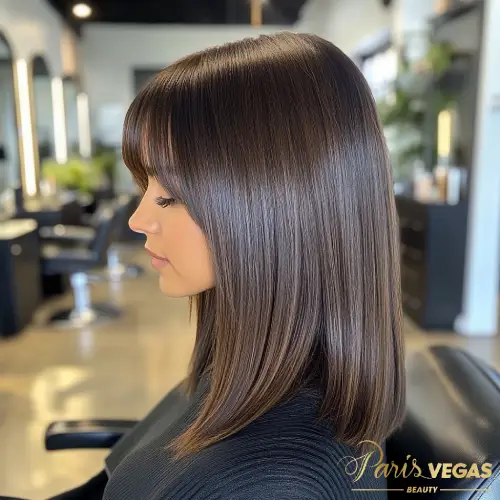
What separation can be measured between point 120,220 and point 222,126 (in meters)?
3.64

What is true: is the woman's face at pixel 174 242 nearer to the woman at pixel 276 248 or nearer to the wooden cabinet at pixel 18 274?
the woman at pixel 276 248

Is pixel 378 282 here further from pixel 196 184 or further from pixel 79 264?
pixel 79 264

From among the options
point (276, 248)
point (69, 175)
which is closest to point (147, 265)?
point (69, 175)

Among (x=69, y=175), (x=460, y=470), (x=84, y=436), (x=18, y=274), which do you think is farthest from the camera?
(x=69, y=175)

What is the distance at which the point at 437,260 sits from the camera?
321cm

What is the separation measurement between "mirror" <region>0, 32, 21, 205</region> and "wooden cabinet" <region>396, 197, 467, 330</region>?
309 centimetres

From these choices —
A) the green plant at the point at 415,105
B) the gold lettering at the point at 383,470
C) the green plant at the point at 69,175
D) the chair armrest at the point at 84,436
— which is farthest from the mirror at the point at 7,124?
the gold lettering at the point at 383,470

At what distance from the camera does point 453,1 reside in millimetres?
3436

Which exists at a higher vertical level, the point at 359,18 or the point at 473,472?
the point at 359,18

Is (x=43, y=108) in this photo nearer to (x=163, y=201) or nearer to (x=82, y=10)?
(x=82, y=10)

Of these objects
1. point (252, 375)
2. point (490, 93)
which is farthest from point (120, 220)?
point (252, 375)

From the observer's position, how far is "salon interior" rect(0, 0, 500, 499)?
8.27ft

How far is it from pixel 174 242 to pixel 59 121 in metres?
6.31

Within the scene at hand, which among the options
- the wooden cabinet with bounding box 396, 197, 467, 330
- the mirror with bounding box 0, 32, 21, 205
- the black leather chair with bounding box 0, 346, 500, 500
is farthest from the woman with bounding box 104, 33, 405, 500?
the mirror with bounding box 0, 32, 21, 205
